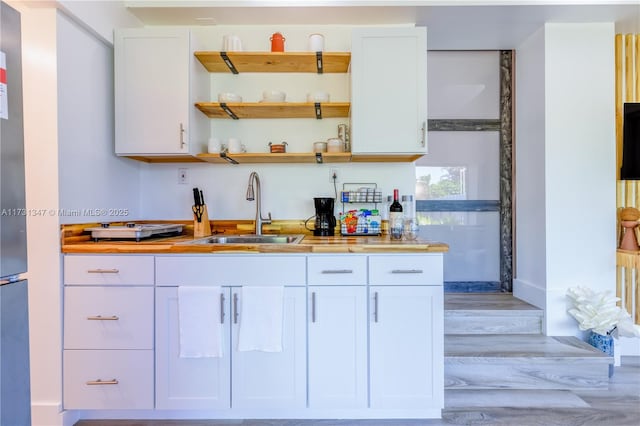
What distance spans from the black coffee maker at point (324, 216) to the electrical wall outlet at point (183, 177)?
0.94 metres

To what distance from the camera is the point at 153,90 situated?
207 cm

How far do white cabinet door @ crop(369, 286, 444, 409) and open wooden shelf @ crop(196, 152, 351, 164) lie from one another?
887 millimetres

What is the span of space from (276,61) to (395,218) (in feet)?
4.14

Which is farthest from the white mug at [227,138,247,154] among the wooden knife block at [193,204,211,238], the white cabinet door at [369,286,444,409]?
the white cabinet door at [369,286,444,409]

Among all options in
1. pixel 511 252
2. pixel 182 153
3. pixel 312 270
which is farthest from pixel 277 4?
pixel 511 252

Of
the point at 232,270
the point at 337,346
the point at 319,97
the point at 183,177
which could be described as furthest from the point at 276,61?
the point at 337,346

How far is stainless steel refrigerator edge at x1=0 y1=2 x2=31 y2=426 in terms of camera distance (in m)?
1.12

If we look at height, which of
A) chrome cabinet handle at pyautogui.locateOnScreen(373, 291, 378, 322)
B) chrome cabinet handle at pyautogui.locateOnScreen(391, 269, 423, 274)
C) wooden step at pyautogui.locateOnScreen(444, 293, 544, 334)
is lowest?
wooden step at pyautogui.locateOnScreen(444, 293, 544, 334)

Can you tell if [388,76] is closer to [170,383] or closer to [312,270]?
[312,270]

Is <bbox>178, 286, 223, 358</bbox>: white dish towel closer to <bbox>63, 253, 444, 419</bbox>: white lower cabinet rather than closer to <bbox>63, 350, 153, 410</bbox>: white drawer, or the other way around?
<bbox>63, 253, 444, 419</bbox>: white lower cabinet

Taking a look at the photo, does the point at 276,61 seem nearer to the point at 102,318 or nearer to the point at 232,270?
the point at 232,270

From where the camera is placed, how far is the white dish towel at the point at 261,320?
1715mm

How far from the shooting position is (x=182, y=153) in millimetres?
2090

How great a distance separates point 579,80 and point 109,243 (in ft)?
10.3
